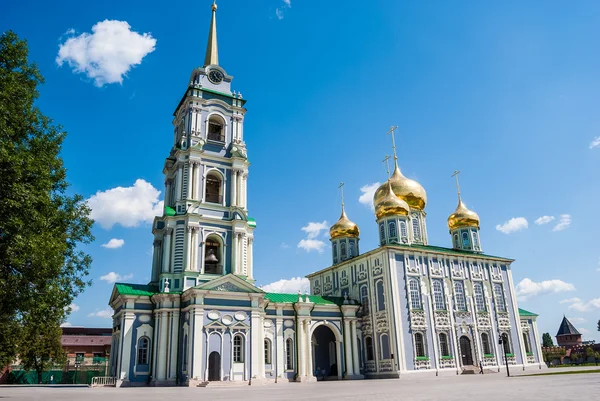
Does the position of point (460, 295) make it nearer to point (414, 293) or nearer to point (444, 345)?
point (444, 345)

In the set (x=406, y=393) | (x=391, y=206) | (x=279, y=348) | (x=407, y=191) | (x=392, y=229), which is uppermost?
(x=407, y=191)

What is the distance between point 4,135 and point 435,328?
32.1 m

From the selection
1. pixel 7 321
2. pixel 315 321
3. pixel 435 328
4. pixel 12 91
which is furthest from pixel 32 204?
pixel 435 328

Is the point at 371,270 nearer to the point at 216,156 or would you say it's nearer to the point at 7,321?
the point at 216,156

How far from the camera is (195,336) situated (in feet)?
94.3

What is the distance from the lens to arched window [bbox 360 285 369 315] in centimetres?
3812

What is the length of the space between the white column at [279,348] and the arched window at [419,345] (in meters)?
10.4

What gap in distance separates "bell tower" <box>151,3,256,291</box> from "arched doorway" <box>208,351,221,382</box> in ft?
16.0

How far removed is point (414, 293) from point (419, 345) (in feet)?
13.0

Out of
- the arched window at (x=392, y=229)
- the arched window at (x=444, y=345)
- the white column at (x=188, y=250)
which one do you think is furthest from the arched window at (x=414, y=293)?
the white column at (x=188, y=250)

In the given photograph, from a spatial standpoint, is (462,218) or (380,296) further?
(462,218)

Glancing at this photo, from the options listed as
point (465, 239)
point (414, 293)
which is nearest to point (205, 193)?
point (414, 293)

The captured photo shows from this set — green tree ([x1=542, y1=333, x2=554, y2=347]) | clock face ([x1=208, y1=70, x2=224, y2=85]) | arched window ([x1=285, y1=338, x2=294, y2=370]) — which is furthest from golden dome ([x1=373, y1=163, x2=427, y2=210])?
green tree ([x1=542, y1=333, x2=554, y2=347])

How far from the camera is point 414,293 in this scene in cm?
3719
